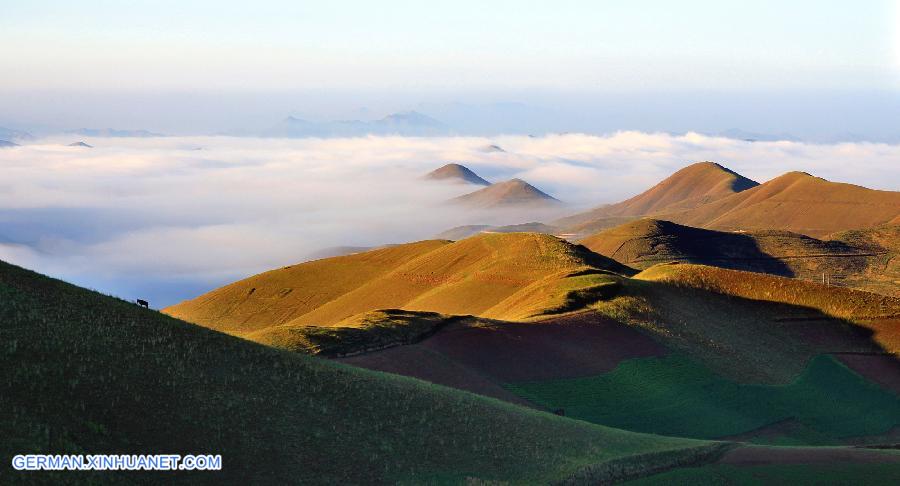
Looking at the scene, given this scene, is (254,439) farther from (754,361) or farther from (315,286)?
(315,286)

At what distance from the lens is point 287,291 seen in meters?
136

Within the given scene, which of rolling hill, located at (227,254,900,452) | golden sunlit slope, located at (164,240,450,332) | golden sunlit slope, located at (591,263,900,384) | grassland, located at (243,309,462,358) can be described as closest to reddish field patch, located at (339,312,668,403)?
rolling hill, located at (227,254,900,452)

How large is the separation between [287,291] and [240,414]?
96.9 m

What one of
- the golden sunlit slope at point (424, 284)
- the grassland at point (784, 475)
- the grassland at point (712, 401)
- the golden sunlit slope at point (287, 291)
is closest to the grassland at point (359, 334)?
the grassland at point (712, 401)

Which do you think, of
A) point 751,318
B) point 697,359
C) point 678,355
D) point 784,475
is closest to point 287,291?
point 751,318

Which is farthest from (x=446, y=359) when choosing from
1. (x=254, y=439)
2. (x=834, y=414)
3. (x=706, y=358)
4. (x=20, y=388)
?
(x=20, y=388)

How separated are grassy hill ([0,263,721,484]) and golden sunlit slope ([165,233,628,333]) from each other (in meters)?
44.4

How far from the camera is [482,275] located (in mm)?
116938

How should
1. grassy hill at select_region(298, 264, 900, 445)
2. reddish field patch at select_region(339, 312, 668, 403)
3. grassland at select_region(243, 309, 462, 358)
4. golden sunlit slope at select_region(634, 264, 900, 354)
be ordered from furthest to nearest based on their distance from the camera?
golden sunlit slope at select_region(634, 264, 900, 354) < grassy hill at select_region(298, 264, 900, 445) < grassland at select_region(243, 309, 462, 358) < reddish field patch at select_region(339, 312, 668, 403)

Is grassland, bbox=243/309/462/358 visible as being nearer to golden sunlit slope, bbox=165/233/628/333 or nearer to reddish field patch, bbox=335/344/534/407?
reddish field patch, bbox=335/344/534/407

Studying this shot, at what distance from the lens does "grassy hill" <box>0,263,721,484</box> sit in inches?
1363

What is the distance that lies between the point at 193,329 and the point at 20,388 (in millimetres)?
13458

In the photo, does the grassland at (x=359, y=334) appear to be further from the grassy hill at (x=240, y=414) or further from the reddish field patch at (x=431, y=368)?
the grassy hill at (x=240, y=414)

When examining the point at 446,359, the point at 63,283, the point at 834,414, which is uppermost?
the point at 63,283
